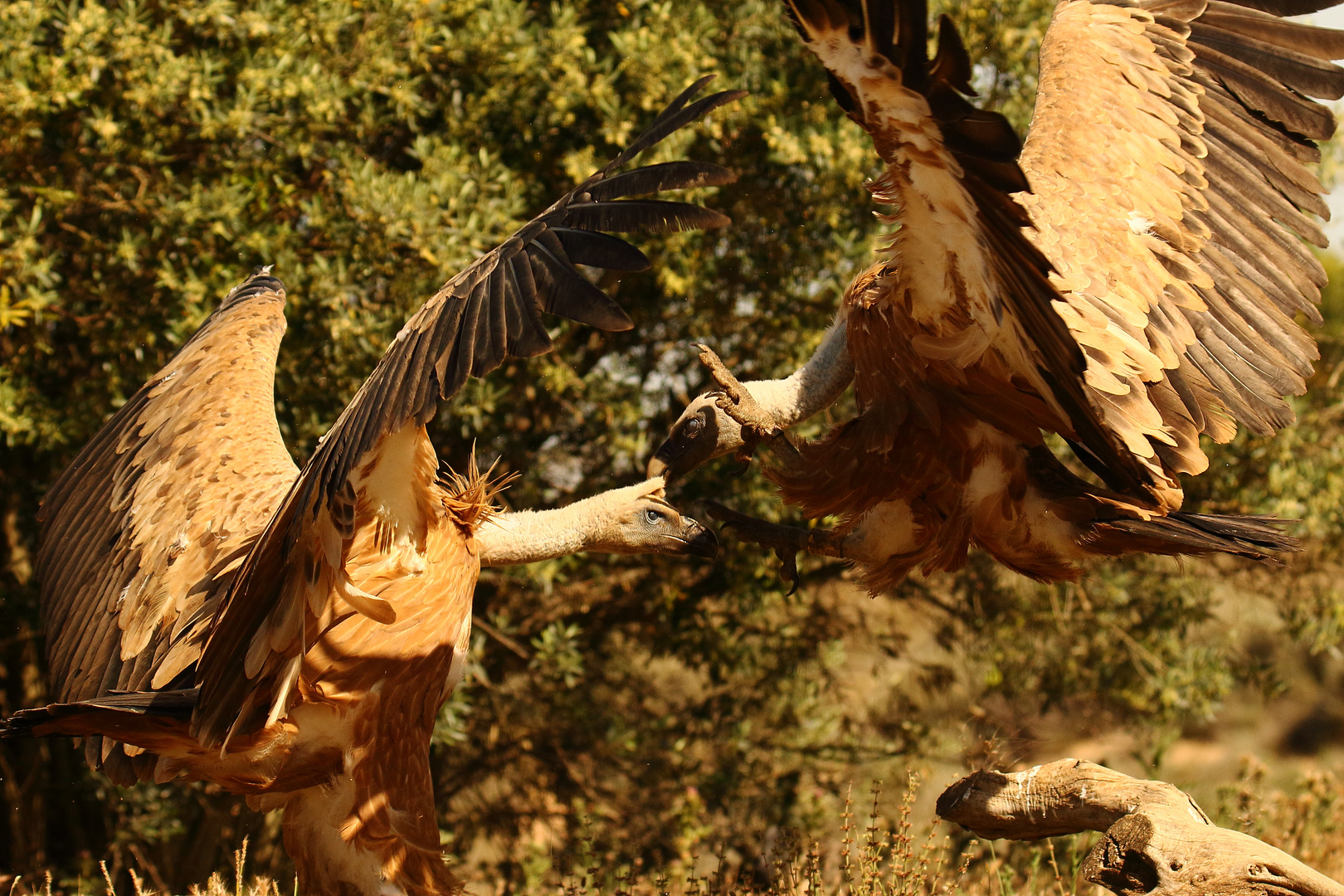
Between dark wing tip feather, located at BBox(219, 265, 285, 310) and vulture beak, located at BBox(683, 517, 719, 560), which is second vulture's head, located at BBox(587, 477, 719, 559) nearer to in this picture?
vulture beak, located at BBox(683, 517, 719, 560)

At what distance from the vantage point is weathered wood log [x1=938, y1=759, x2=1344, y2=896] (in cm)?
285

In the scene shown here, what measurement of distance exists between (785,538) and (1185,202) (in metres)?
1.77

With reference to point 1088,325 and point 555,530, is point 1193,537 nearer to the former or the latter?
point 1088,325

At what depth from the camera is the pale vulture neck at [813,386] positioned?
3.99 meters

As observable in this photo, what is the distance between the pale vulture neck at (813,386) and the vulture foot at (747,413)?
103 millimetres

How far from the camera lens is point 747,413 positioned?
12.3 ft

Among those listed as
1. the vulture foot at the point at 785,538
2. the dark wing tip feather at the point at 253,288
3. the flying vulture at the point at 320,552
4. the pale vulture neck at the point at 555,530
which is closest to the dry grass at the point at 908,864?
the flying vulture at the point at 320,552

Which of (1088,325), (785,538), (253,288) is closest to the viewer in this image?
(1088,325)

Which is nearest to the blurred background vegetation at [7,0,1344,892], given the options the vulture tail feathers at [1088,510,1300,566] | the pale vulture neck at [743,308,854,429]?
the vulture tail feathers at [1088,510,1300,566]

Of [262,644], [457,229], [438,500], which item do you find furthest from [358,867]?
[457,229]

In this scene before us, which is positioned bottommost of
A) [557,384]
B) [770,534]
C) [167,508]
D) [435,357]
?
[770,534]

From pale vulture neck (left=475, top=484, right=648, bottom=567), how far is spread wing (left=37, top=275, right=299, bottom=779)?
2.33 ft

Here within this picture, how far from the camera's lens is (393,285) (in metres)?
4.64

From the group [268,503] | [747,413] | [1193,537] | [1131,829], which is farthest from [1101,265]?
[268,503]
